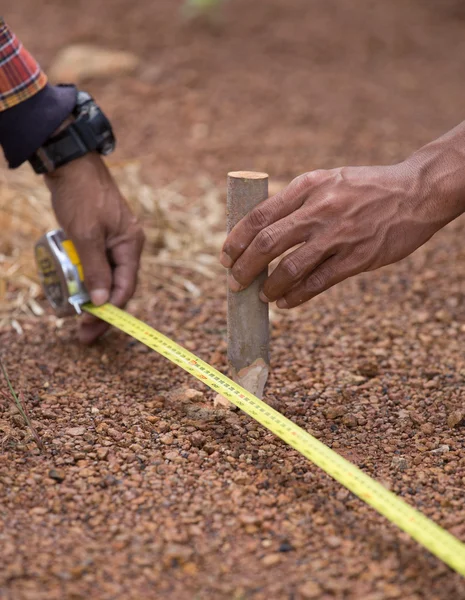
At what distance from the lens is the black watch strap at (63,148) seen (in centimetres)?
200

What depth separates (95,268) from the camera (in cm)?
198

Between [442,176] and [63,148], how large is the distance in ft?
3.33

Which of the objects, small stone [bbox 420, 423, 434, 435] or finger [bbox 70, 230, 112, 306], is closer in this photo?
small stone [bbox 420, 423, 434, 435]

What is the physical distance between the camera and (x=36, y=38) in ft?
18.0


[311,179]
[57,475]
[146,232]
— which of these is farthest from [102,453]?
[146,232]

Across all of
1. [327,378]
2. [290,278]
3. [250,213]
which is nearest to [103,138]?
[250,213]

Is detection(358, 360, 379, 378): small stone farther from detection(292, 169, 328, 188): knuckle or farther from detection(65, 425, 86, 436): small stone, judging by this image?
detection(65, 425, 86, 436): small stone

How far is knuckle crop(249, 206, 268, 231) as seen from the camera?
5.18 ft

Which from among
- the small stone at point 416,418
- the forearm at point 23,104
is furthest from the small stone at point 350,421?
the forearm at point 23,104

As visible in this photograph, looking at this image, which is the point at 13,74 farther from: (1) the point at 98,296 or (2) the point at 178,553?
(2) the point at 178,553

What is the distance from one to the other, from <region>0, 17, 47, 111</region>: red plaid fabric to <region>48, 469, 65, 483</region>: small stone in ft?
3.30

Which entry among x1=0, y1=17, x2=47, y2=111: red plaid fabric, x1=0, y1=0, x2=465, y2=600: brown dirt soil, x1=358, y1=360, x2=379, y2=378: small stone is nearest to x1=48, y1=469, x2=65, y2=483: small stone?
x1=0, y1=0, x2=465, y2=600: brown dirt soil

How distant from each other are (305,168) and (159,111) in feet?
3.86

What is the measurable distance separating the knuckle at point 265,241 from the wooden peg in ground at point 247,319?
11 centimetres
